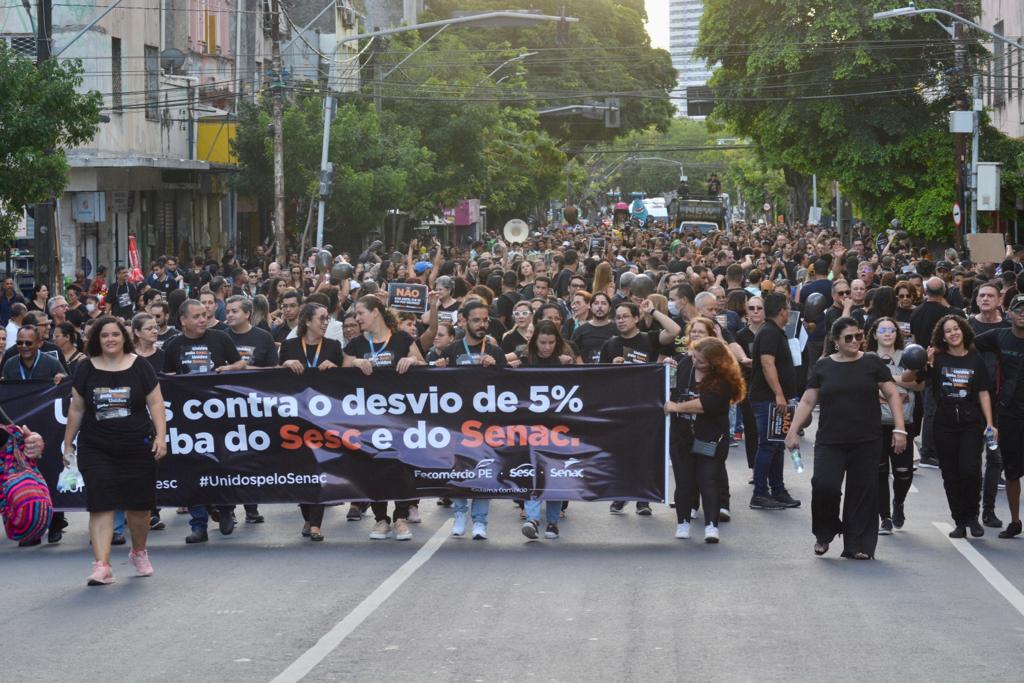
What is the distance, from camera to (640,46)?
261 feet

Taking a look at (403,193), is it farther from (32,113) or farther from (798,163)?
(32,113)

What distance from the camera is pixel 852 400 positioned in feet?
35.9

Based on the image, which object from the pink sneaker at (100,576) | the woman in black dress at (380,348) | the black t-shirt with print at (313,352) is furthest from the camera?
the black t-shirt with print at (313,352)

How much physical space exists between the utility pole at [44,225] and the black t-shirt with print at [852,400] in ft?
55.3

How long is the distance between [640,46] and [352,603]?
7228cm

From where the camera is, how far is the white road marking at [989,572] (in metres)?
9.60

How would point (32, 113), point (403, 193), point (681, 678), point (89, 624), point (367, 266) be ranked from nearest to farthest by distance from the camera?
point (681, 678), point (89, 624), point (32, 113), point (367, 266), point (403, 193)

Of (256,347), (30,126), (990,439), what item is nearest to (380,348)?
(256,347)

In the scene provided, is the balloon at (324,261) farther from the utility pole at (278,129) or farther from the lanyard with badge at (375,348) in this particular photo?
the lanyard with badge at (375,348)

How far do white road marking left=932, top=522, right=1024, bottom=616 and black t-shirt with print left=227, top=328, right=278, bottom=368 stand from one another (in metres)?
5.37

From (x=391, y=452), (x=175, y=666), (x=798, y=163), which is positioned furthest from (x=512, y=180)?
(x=175, y=666)

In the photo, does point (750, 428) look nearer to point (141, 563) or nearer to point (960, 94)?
point (141, 563)

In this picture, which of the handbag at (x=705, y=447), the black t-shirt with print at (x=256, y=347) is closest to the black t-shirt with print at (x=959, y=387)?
the handbag at (x=705, y=447)

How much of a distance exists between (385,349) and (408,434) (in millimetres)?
769
